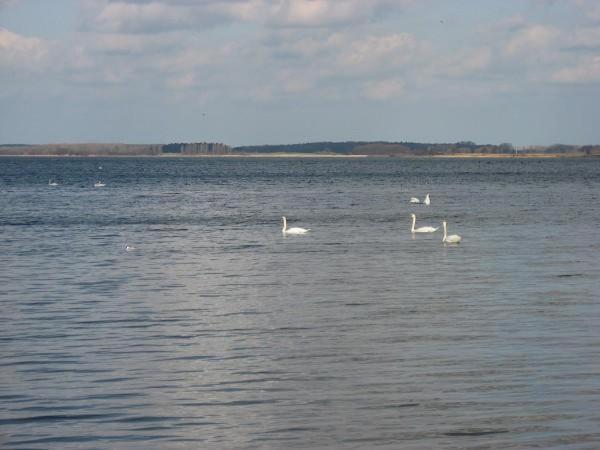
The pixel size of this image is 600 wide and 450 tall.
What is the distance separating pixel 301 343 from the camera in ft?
59.6

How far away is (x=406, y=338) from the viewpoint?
18.3 m

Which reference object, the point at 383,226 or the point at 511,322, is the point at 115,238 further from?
the point at 511,322

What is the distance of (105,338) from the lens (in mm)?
18781

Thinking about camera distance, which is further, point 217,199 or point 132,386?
point 217,199

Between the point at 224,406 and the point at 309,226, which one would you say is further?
the point at 309,226

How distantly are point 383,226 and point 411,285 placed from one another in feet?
69.7

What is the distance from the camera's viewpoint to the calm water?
1280 centimetres

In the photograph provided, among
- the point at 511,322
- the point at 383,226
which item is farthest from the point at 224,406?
the point at 383,226

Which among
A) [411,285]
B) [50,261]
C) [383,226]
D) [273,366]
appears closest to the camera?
[273,366]

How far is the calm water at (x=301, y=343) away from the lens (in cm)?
1280

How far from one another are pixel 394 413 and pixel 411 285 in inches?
499

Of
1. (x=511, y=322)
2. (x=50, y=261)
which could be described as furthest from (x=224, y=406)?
(x=50, y=261)

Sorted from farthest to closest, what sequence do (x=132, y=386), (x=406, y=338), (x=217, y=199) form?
(x=217, y=199), (x=406, y=338), (x=132, y=386)

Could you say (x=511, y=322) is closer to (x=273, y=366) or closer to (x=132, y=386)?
(x=273, y=366)
